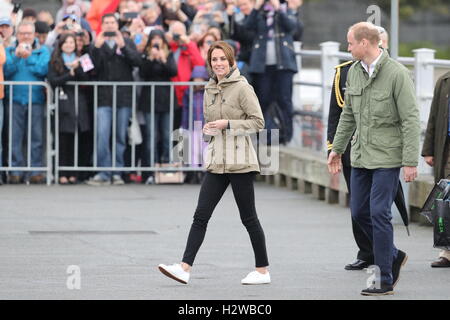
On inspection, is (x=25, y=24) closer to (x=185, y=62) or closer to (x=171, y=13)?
(x=185, y=62)

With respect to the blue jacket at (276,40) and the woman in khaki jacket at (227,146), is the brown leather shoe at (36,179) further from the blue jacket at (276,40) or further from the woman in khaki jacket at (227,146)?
the woman in khaki jacket at (227,146)

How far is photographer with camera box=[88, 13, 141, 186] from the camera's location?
17.0 meters

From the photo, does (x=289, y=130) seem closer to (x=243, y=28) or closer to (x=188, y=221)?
(x=243, y=28)

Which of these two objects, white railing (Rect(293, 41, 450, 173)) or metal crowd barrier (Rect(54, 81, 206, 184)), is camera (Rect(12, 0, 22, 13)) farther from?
white railing (Rect(293, 41, 450, 173))

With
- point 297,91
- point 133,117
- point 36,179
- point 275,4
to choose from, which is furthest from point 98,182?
point 275,4

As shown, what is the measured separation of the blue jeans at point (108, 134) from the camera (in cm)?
1728

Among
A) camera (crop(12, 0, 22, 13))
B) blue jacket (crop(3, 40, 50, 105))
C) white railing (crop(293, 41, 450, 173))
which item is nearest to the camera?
white railing (crop(293, 41, 450, 173))

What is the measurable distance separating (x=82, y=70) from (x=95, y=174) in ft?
4.79

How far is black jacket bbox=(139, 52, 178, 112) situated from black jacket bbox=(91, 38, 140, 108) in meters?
0.15

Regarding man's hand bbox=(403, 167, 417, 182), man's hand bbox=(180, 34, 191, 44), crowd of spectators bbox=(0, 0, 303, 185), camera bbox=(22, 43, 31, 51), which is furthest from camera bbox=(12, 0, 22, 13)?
man's hand bbox=(403, 167, 417, 182)

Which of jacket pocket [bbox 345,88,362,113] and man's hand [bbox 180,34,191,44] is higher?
man's hand [bbox 180,34,191,44]

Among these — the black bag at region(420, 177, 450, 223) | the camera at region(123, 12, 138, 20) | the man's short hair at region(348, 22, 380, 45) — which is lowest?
the black bag at region(420, 177, 450, 223)

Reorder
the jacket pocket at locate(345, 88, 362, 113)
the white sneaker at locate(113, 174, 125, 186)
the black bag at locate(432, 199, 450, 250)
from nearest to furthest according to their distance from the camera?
the jacket pocket at locate(345, 88, 362, 113)
the black bag at locate(432, 199, 450, 250)
the white sneaker at locate(113, 174, 125, 186)

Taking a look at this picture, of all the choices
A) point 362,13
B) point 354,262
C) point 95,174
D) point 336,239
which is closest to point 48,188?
point 95,174
